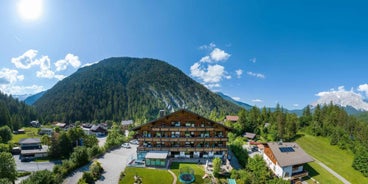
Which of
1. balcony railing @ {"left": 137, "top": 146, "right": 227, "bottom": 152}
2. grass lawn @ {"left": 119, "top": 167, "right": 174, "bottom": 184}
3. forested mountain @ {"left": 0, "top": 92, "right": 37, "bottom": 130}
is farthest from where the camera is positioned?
forested mountain @ {"left": 0, "top": 92, "right": 37, "bottom": 130}

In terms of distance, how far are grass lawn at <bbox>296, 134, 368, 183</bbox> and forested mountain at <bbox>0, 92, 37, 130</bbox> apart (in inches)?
5302

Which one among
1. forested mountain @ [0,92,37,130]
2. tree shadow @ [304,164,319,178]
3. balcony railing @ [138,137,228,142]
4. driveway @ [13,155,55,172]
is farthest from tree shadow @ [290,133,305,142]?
forested mountain @ [0,92,37,130]

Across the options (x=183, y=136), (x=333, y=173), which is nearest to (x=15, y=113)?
(x=183, y=136)

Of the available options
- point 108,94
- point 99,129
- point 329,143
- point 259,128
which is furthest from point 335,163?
Answer: point 108,94

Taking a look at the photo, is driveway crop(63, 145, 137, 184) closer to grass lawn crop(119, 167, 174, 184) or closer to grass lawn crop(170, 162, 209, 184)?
grass lawn crop(119, 167, 174, 184)

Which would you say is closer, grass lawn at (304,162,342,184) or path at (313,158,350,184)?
grass lawn at (304,162,342,184)

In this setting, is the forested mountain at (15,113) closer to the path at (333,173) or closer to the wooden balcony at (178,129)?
the wooden balcony at (178,129)

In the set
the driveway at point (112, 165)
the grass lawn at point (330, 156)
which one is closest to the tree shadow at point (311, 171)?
the grass lawn at point (330, 156)

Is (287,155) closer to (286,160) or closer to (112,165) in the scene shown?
(286,160)

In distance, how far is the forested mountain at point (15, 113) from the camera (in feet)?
321

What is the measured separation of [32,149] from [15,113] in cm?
9489

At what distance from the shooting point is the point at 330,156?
5997 centimetres

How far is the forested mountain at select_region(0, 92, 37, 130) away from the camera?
9781cm

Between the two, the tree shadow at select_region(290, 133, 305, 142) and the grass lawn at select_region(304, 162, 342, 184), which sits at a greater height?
the tree shadow at select_region(290, 133, 305, 142)
